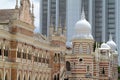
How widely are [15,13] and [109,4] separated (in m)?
77.3

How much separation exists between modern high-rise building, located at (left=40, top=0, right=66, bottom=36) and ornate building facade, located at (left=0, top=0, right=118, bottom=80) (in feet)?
141

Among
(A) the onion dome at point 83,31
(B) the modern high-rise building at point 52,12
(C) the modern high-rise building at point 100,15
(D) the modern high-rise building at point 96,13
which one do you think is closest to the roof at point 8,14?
(A) the onion dome at point 83,31

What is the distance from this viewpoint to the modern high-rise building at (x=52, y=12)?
119 meters

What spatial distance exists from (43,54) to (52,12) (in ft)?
220

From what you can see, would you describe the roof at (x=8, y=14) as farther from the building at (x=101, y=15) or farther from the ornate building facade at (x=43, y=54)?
the building at (x=101, y=15)

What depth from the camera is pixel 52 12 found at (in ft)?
396

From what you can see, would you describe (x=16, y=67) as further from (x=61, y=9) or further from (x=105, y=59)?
(x=61, y=9)

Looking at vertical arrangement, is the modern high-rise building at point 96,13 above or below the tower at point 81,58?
above

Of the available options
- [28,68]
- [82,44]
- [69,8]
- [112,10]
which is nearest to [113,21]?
[112,10]

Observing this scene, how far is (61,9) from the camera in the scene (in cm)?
11962

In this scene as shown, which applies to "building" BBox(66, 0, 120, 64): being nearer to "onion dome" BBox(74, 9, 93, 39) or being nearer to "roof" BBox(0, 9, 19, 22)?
"onion dome" BBox(74, 9, 93, 39)

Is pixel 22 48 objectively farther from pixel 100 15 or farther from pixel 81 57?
pixel 100 15

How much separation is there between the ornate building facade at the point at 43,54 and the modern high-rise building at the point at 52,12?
141ft

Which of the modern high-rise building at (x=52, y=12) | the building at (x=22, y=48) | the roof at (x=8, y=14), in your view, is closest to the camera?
the building at (x=22, y=48)
